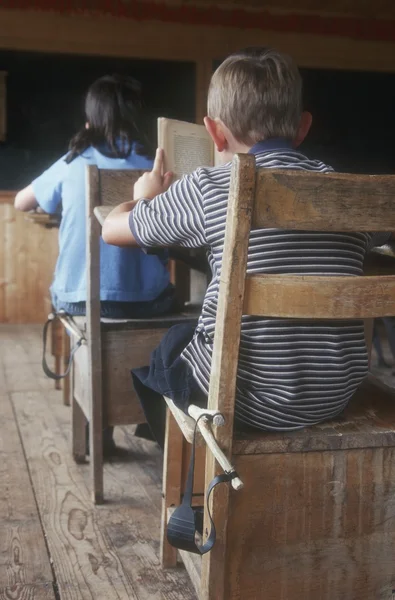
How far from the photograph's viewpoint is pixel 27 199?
275 centimetres

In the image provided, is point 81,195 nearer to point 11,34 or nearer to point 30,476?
point 30,476

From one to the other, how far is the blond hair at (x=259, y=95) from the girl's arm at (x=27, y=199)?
1488 millimetres

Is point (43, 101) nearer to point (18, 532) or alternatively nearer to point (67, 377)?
point (67, 377)

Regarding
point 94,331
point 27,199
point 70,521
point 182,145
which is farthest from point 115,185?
point 70,521

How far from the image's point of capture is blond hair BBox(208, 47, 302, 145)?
1.33 metres

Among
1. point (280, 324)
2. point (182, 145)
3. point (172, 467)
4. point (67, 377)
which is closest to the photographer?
point (280, 324)

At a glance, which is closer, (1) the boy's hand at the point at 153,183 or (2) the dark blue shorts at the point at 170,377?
(2) the dark blue shorts at the point at 170,377

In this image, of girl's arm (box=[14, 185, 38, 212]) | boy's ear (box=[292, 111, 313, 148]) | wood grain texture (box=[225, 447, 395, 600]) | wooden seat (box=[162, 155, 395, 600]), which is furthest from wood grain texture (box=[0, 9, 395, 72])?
wood grain texture (box=[225, 447, 395, 600])

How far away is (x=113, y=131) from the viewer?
2.47 metres

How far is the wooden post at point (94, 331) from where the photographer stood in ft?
6.68

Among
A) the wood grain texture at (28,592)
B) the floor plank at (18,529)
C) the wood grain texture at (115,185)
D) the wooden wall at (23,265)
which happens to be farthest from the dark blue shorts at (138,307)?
the wooden wall at (23,265)

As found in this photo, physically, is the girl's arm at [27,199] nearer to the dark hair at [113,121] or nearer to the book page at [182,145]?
the dark hair at [113,121]

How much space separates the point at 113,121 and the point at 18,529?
1.25 meters

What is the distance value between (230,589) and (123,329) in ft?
3.39
